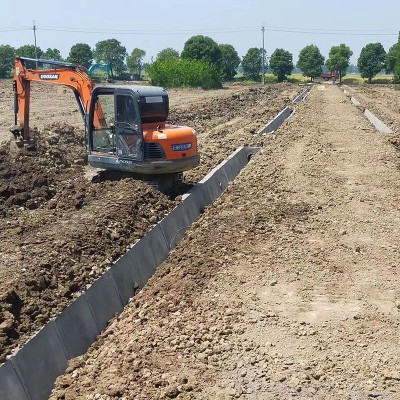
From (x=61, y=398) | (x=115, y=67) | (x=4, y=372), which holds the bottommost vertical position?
(x=61, y=398)

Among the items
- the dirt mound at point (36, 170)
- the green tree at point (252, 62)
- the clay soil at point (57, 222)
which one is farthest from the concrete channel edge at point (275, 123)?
the green tree at point (252, 62)

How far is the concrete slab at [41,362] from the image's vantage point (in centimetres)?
558

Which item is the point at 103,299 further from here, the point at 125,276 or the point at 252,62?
the point at 252,62

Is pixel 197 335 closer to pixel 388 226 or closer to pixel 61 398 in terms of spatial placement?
pixel 61 398

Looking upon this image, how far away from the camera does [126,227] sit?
9.82m

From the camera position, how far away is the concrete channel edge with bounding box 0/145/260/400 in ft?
18.2

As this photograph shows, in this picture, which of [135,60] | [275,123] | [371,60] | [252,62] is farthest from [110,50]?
[275,123]

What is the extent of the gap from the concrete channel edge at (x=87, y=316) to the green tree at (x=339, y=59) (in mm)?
101400

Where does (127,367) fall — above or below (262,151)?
below

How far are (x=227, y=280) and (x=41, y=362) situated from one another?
3.14 metres

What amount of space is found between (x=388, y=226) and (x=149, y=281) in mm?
4712

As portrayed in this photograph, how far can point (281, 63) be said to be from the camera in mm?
108500

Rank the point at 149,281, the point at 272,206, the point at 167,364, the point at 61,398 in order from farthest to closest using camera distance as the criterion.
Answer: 1. the point at 272,206
2. the point at 149,281
3. the point at 167,364
4. the point at 61,398

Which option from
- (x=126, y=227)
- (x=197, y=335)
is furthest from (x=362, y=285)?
(x=126, y=227)
